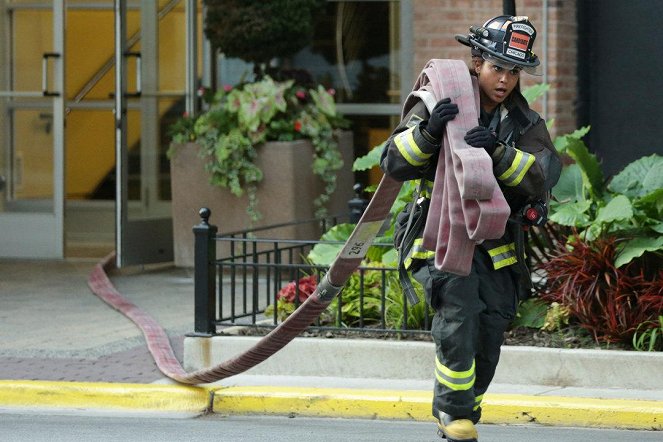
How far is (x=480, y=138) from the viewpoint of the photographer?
17.6 feet

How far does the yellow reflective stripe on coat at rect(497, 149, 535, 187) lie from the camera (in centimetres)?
547

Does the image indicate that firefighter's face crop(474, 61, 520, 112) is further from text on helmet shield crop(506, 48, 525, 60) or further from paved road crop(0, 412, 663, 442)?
paved road crop(0, 412, 663, 442)

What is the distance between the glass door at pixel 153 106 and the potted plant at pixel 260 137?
1.53 ft

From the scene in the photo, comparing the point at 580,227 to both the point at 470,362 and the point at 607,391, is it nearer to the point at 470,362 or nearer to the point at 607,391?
the point at 607,391

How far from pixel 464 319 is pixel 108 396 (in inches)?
101

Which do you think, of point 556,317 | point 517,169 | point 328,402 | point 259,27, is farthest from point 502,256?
point 259,27

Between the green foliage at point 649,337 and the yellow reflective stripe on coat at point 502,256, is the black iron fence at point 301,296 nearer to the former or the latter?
the green foliage at point 649,337

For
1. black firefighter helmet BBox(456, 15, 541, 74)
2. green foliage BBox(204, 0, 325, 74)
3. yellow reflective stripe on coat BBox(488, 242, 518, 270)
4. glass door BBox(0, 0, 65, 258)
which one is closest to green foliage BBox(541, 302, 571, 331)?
yellow reflective stripe on coat BBox(488, 242, 518, 270)

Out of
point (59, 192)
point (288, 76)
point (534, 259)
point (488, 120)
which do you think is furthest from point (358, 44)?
point (488, 120)

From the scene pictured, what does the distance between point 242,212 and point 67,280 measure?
156 cm

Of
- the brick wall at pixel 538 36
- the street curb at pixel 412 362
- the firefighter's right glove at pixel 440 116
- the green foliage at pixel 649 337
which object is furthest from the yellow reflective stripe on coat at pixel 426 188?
the brick wall at pixel 538 36

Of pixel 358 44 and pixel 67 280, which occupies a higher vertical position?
pixel 358 44

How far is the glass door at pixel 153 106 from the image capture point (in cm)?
1221

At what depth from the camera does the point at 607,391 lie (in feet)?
23.8
